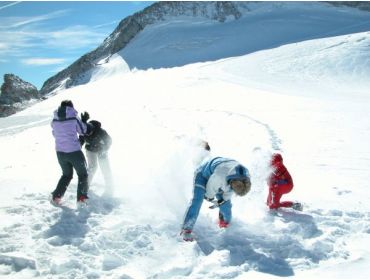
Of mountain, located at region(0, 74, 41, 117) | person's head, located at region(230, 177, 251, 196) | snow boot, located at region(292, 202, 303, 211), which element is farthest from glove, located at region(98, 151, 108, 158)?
mountain, located at region(0, 74, 41, 117)

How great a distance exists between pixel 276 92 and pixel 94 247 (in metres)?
20.3

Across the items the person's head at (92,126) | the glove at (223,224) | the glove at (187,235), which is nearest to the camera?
the glove at (187,235)

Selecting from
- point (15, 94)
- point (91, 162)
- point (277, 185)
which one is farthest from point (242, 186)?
point (15, 94)

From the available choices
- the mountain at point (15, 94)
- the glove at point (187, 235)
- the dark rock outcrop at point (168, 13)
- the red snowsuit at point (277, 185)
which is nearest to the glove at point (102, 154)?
the glove at point (187, 235)

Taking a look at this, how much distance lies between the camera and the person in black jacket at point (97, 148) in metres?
7.74

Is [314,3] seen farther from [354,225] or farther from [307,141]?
[354,225]

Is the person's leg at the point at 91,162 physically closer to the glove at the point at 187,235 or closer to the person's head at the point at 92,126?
the person's head at the point at 92,126

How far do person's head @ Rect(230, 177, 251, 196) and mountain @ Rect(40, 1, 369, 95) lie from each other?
3911 cm

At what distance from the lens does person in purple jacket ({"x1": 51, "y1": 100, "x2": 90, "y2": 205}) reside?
269 inches

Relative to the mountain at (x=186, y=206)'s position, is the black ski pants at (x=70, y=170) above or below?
above

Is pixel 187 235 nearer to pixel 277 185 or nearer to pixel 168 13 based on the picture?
pixel 277 185

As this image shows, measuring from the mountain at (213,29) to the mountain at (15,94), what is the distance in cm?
493

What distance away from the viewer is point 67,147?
268 inches

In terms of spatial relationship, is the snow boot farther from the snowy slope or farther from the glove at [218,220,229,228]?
the snowy slope
